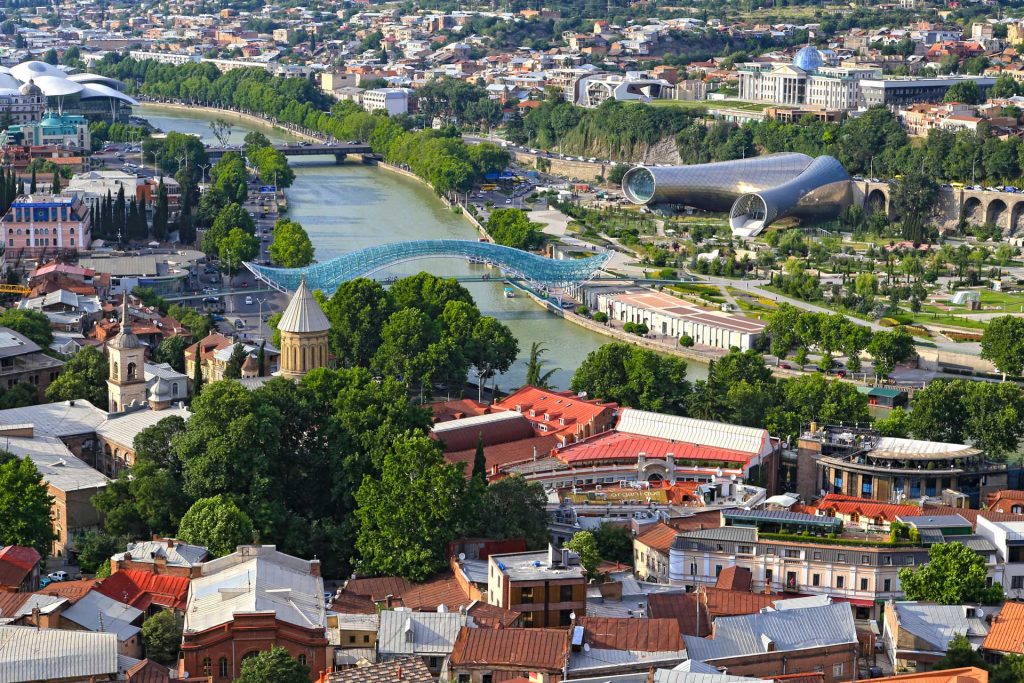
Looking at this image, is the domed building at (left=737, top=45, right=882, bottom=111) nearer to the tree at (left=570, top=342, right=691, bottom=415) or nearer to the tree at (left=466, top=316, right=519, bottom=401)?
the tree at (left=466, top=316, right=519, bottom=401)

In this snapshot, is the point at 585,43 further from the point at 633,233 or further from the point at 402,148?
the point at 633,233

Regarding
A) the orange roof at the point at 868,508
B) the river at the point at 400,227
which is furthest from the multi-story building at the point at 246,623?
the river at the point at 400,227

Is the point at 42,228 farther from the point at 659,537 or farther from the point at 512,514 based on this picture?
the point at 659,537

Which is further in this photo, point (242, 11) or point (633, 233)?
point (242, 11)

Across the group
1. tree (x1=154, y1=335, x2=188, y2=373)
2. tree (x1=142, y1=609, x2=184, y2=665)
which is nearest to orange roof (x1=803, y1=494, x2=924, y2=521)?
tree (x1=142, y1=609, x2=184, y2=665)

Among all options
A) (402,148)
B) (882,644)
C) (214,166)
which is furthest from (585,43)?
(882,644)

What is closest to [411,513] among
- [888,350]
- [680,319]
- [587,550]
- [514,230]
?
[587,550]

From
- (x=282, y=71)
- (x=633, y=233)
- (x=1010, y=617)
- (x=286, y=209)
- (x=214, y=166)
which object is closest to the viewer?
(x=1010, y=617)
